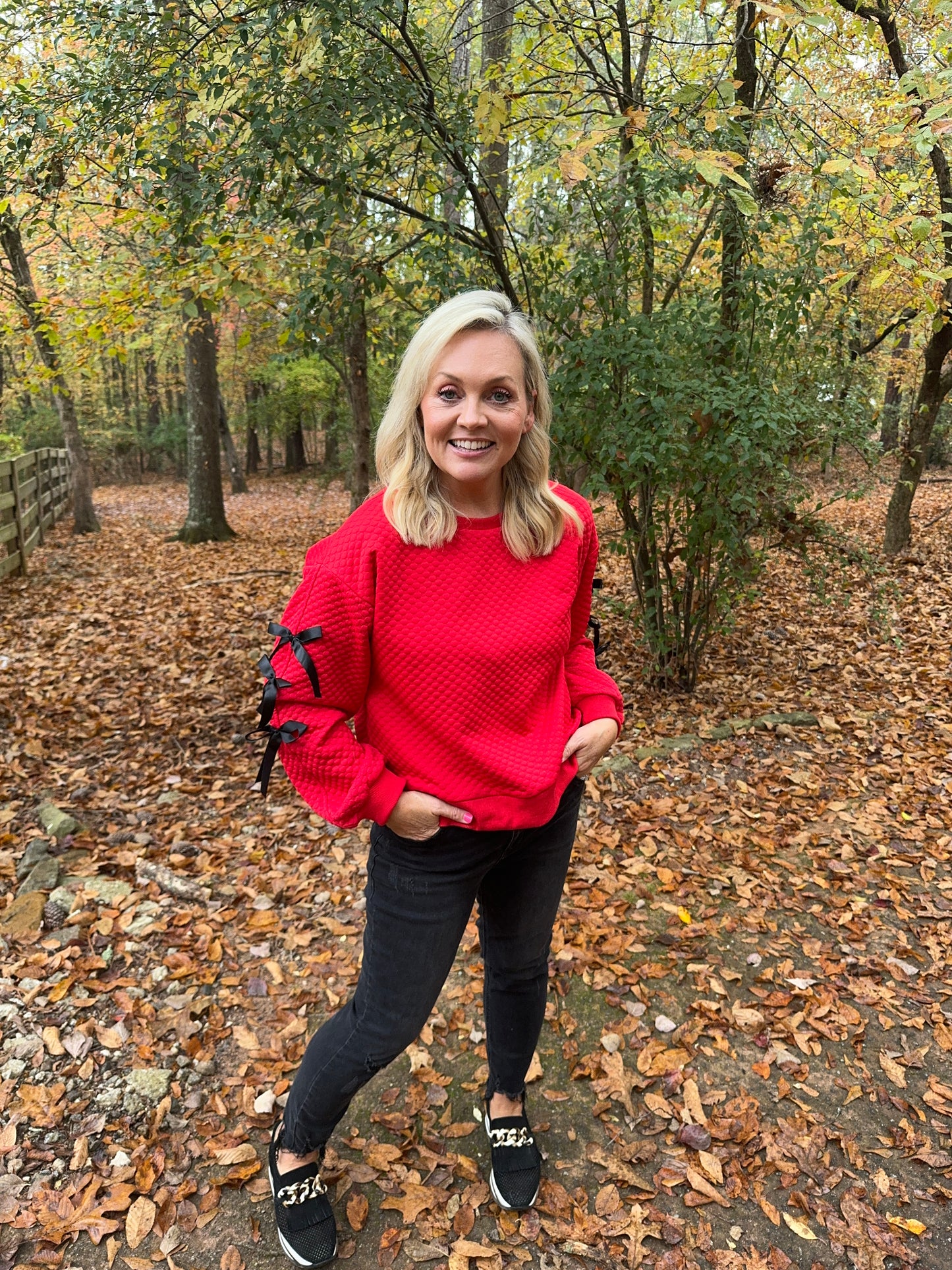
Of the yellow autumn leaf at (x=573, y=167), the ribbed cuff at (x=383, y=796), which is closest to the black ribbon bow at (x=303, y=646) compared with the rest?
the ribbed cuff at (x=383, y=796)

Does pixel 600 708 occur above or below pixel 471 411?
below

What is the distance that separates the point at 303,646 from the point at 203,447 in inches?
397

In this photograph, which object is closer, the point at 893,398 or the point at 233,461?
the point at 893,398

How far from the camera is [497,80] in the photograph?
4.39 m

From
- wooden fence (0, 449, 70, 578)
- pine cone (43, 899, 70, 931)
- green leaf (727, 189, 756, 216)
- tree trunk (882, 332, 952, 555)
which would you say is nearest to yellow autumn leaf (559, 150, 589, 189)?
green leaf (727, 189, 756, 216)

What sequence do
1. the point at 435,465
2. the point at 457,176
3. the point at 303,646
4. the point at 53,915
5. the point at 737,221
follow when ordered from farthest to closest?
the point at 737,221 < the point at 457,176 < the point at 53,915 < the point at 435,465 < the point at 303,646

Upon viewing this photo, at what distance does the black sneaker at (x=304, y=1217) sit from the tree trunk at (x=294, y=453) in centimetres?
2007

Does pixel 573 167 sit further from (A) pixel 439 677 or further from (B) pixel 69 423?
(B) pixel 69 423

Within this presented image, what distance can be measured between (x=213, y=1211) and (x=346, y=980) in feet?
3.14

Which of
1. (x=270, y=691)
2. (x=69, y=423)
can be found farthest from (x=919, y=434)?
(x=69, y=423)

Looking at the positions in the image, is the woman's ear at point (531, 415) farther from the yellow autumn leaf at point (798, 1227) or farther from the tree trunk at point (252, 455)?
the tree trunk at point (252, 455)

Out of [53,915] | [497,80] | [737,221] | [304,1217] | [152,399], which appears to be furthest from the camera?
[152,399]

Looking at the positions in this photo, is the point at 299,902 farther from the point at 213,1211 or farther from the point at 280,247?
the point at 280,247

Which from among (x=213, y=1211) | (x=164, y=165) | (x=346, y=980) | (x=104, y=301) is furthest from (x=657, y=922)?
(x=104, y=301)
